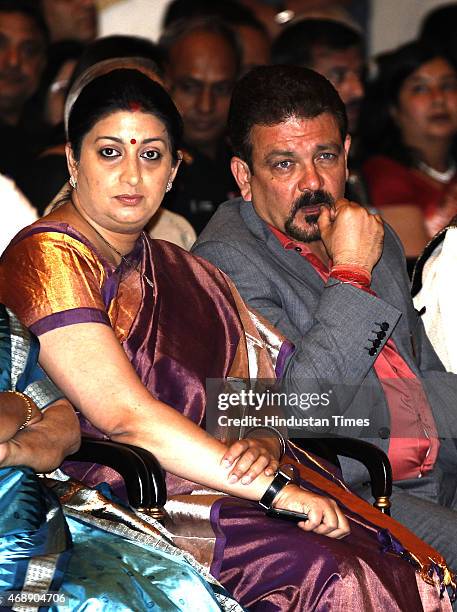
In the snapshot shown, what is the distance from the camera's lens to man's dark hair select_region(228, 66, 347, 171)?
371cm

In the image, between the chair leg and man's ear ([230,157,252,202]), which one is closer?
the chair leg

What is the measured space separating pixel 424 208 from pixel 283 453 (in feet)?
9.91

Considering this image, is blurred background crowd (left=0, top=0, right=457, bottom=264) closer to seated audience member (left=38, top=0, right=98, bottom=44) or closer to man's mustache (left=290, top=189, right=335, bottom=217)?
seated audience member (left=38, top=0, right=98, bottom=44)

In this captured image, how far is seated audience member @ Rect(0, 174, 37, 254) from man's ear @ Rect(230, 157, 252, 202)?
664mm

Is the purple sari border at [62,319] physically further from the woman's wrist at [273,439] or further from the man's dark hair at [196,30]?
the man's dark hair at [196,30]

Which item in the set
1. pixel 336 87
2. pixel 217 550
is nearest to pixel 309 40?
pixel 336 87

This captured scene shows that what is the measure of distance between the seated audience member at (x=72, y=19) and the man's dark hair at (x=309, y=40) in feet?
5.27

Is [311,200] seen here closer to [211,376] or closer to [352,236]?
[352,236]

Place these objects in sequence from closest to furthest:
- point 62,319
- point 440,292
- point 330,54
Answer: point 62,319
point 440,292
point 330,54

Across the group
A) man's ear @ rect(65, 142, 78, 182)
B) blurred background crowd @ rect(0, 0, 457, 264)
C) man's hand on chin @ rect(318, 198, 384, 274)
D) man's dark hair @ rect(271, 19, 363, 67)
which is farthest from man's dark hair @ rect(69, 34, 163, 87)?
man's ear @ rect(65, 142, 78, 182)

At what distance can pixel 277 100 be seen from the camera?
372 centimetres

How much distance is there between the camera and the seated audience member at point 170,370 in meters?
2.87

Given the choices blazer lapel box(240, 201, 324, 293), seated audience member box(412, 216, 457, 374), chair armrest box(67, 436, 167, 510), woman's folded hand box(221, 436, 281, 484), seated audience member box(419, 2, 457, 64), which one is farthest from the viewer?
seated audience member box(419, 2, 457, 64)

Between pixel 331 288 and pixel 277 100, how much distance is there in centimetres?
65
